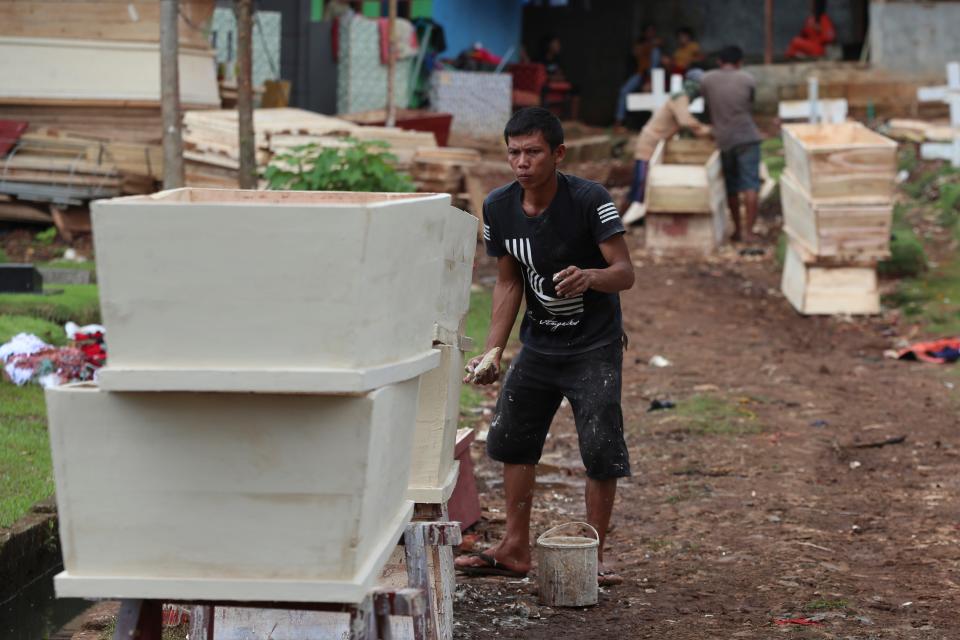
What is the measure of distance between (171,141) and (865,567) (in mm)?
7394

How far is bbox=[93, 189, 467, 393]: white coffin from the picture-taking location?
2.96 m

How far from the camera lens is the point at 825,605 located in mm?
5035

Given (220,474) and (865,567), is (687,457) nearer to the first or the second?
(865,567)

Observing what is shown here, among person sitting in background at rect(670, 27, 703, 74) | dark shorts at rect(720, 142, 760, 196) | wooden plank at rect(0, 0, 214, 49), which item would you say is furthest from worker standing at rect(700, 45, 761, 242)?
person sitting in background at rect(670, 27, 703, 74)

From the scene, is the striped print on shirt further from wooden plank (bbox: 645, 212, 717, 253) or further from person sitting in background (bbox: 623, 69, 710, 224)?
person sitting in background (bbox: 623, 69, 710, 224)

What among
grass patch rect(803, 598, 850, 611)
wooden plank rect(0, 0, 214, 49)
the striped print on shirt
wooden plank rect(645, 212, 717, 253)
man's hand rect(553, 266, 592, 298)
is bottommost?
wooden plank rect(645, 212, 717, 253)

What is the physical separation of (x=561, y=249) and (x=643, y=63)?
67.8 feet

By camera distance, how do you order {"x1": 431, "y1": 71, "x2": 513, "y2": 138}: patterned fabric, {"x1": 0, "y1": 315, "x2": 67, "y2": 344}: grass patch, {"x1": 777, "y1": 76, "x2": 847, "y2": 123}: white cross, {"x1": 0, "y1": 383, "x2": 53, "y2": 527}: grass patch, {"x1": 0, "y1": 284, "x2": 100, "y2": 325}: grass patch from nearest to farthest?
{"x1": 0, "y1": 383, "x2": 53, "y2": 527}: grass patch → {"x1": 0, "y1": 315, "x2": 67, "y2": 344}: grass patch → {"x1": 0, "y1": 284, "x2": 100, "y2": 325}: grass patch → {"x1": 777, "y1": 76, "x2": 847, "y2": 123}: white cross → {"x1": 431, "y1": 71, "x2": 513, "y2": 138}: patterned fabric

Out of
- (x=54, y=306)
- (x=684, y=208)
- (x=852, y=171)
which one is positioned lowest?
(x=684, y=208)

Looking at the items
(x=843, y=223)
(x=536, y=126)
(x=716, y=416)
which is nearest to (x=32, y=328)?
(x=716, y=416)

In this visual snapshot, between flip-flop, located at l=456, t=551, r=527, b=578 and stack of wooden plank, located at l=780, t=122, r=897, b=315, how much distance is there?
274 inches

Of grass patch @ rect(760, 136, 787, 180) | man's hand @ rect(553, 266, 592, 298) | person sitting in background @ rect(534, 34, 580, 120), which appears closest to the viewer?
man's hand @ rect(553, 266, 592, 298)

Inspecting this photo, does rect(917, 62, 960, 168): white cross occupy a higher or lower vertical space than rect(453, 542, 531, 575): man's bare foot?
higher

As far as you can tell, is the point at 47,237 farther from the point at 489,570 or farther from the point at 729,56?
the point at 489,570
